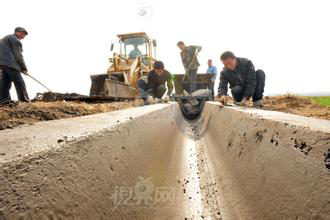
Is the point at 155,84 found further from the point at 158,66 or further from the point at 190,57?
the point at 190,57

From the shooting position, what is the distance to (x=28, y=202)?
27.7 inches

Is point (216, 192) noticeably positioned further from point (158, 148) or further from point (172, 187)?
point (158, 148)

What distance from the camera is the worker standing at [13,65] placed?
636 cm

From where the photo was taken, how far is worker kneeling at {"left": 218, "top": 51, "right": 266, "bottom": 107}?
17.5 ft

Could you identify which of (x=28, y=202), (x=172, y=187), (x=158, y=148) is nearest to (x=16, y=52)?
(x=158, y=148)

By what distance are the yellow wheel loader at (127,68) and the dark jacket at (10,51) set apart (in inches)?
146

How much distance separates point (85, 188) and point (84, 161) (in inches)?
4.0

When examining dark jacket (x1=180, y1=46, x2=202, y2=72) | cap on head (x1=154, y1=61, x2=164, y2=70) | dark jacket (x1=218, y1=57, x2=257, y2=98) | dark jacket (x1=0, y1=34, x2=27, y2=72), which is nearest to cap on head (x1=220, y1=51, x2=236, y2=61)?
dark jacket (x1=218, y1=57, x2=257, y2=98)

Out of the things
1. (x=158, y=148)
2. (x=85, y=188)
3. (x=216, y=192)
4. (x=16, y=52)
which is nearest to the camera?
(x=85, y=188)

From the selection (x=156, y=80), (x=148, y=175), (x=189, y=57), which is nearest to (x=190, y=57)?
(x=189, y=57)

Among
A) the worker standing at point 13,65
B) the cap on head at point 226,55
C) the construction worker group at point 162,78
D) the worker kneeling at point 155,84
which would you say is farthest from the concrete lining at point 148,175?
the worker kneeling at point 155,84

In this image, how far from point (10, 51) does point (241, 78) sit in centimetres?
523

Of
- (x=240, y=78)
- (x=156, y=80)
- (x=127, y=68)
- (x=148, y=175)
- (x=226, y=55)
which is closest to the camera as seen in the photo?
(x=148, y=175)

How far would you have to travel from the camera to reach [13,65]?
6410 millimetres
